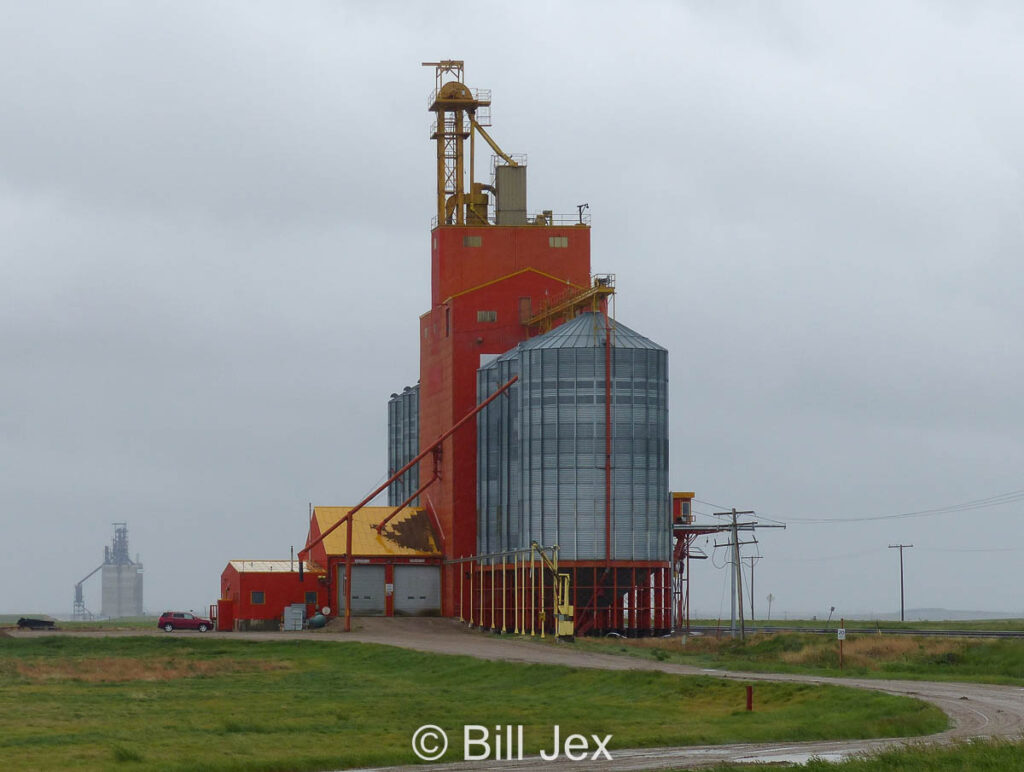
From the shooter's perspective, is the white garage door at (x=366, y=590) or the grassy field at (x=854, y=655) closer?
Result: the grassy field at (x=854, y=655)

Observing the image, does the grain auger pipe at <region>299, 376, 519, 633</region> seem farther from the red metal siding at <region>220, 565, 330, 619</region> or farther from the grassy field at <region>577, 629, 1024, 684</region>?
the grassy field at <region>577, 629, 1024, 684</region>

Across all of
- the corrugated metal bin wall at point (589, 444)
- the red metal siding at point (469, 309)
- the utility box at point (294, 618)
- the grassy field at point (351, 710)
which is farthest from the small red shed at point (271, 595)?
the grassy field at point (351, 710)

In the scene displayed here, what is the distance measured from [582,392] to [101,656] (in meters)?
30.0

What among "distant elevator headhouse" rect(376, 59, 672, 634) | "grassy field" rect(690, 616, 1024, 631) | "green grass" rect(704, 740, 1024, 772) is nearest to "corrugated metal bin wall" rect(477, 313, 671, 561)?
"distant elevator headhouse" rect(376, 59, 672, 634)

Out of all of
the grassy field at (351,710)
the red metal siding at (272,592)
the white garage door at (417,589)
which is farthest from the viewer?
the white garage door at (417,589)

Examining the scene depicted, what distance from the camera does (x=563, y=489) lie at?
90375mm

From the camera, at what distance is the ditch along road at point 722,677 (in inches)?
1453

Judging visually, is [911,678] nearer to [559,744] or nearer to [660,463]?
[559,744]

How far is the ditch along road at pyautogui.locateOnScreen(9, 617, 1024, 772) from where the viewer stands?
36906 millimetres

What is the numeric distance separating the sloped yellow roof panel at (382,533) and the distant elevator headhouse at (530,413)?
37.4 inches

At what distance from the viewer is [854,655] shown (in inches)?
2790

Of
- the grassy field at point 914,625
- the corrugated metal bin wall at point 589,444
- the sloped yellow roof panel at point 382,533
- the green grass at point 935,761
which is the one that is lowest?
the grassy field at point 914,625

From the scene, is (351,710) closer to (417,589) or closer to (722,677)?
(722,677)

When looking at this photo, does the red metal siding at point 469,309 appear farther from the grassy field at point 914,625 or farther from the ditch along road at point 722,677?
the grassy field at point 914,625
